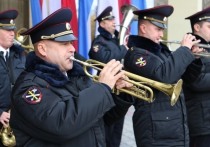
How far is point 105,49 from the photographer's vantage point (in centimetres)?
584

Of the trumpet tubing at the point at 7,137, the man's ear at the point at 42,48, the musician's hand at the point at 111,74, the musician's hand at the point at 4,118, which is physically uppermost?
the man's ear at the point at 42,48

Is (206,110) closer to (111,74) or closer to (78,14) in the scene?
(111,74)

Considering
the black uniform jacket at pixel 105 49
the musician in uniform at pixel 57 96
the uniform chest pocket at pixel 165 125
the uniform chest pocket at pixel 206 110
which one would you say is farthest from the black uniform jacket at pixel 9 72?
the uniform chest pocket at pixel 206 110

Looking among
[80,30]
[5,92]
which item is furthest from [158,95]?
[80,30]

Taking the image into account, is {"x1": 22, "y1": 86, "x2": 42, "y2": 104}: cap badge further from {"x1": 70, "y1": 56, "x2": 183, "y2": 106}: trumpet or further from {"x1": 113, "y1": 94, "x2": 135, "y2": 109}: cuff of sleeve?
{"x1": 113, "y1": 94, "x2": 135, "y2": 109}: cuff of sleeve

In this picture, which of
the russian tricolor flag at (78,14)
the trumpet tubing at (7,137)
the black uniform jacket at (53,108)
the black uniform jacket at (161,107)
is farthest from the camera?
the russian tricolor flag at (78,14)

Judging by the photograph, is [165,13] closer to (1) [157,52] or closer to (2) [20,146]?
(1) [157,52]

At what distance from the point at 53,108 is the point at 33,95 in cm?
14

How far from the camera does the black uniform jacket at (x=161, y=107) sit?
3474 mm

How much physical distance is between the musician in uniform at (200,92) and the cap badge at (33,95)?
76.1 inches

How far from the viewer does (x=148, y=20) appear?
376 centimetres

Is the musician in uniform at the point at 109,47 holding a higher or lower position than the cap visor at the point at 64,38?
lower

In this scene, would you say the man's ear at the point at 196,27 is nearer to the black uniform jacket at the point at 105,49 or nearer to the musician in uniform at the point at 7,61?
the black uniform jacket at the point at 105,49

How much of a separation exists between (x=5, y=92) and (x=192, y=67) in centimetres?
193
